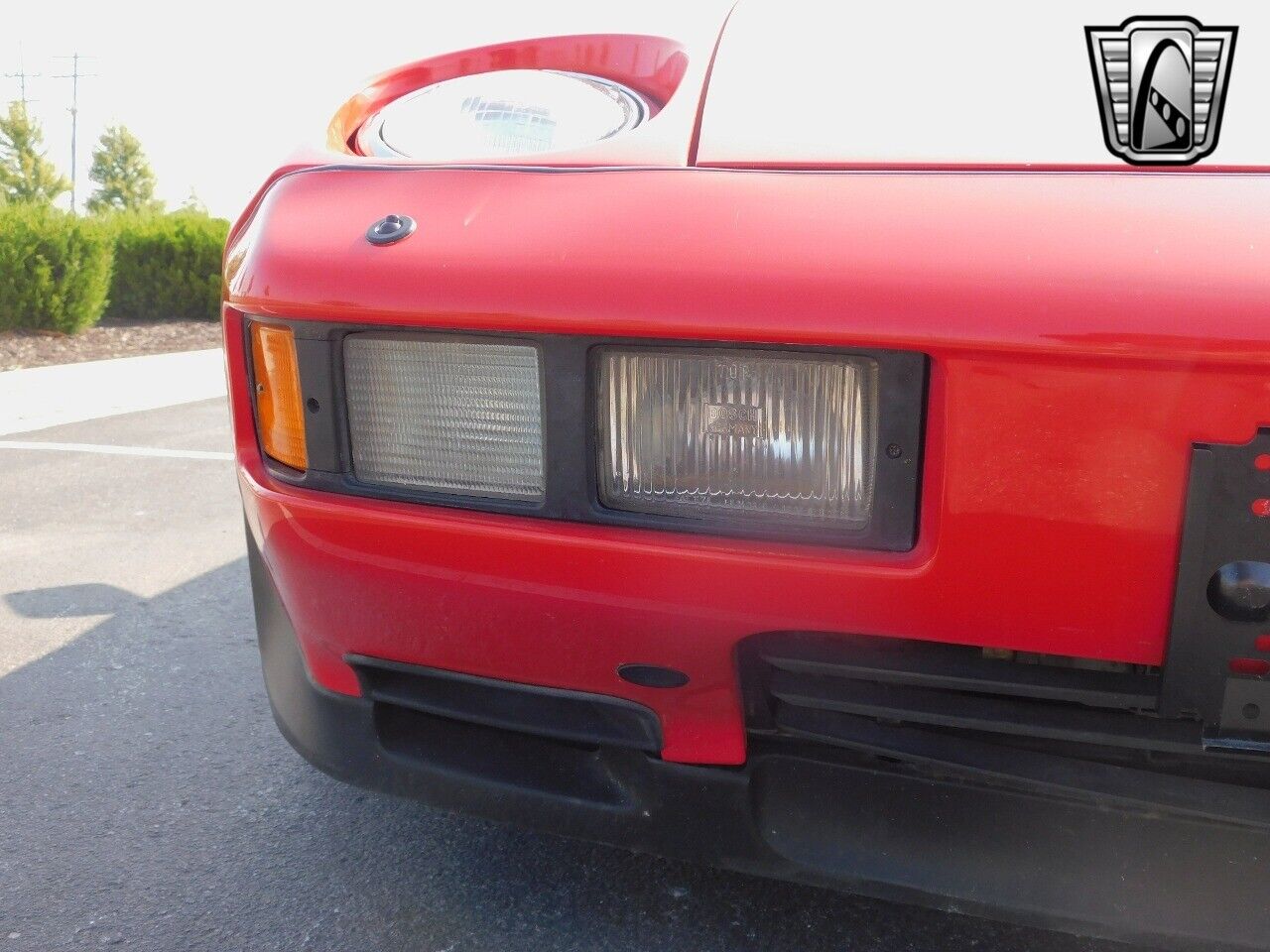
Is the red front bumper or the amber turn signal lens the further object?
the amber turn signal lens

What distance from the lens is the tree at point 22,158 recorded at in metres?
39.4

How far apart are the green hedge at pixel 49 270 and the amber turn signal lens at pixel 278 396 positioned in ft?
36.7

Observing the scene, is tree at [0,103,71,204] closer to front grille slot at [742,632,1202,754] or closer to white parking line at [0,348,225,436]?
white parking line at [0,348,225,436]

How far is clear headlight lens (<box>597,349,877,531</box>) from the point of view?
111 cm

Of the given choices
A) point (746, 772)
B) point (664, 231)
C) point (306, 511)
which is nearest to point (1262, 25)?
point (664, 231)

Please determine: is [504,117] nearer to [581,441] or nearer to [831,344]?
[581,441]

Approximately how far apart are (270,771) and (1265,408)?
1752mm

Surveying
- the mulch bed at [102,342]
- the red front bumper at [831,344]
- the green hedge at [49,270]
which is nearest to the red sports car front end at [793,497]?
the red front bumper at [831,344]

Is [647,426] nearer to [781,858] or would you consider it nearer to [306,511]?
[306,511]

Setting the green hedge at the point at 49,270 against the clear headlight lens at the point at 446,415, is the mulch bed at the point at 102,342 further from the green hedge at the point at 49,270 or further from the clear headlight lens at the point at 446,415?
the clear headlight lens at the point at 446,415

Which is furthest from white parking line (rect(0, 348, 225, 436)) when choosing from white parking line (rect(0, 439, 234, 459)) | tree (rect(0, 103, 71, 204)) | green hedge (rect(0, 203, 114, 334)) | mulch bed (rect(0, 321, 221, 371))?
tree (rect(0, 103, 71, 204))

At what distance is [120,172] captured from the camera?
59500 mm

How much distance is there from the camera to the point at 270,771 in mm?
2062

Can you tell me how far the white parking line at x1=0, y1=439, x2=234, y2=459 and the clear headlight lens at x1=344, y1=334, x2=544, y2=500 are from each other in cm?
408
